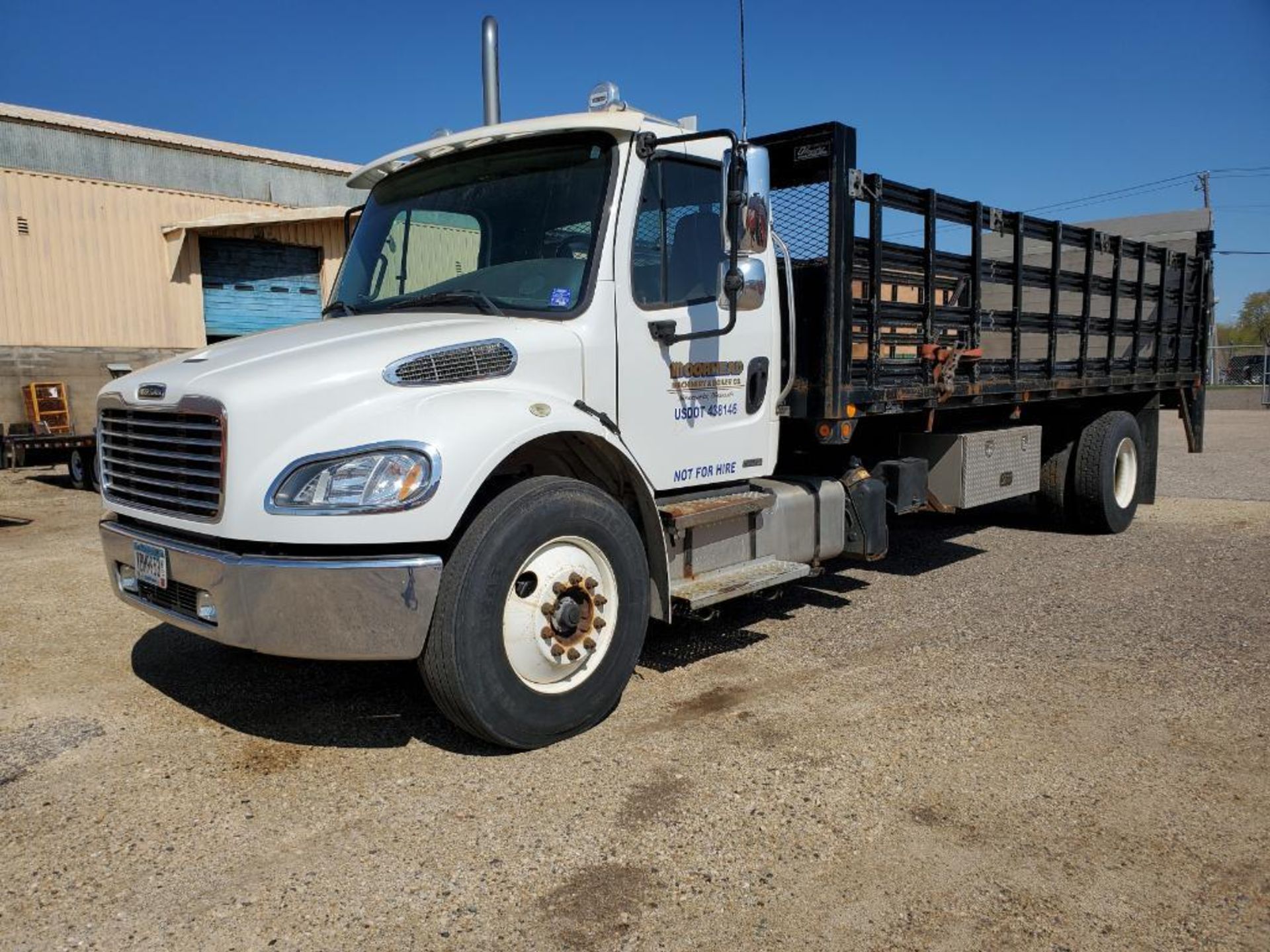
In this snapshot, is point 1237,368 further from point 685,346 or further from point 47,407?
point 685,346

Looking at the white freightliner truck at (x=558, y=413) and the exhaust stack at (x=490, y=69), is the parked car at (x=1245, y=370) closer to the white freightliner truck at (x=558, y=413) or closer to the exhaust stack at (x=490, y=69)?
the white freightliner truck at (x=558, y=413)

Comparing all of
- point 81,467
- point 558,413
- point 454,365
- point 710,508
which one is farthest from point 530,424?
point 81,467

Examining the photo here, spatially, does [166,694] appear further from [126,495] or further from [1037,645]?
[1037,645]

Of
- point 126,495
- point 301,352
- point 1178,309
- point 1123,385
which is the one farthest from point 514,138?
point 1178,309

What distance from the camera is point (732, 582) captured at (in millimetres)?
4750

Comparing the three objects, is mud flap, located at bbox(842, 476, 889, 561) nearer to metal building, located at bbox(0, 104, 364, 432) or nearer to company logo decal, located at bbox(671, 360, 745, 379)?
company logo decal, located at bbox(671, 360, 745, 379)

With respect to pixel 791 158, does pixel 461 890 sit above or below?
below

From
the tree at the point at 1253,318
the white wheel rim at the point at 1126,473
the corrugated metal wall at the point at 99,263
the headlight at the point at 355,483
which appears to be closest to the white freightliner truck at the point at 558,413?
the headlight at the point at 355,483

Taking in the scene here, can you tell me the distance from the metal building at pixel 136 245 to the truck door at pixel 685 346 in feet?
39.7

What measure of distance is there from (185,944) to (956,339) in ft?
18.5

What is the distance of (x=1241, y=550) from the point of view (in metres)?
8.00

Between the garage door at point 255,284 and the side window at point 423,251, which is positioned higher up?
the garage door at point 255,284

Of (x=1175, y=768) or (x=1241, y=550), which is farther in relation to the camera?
(x=1241, y=550)

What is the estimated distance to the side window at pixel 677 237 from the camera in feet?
14.5
